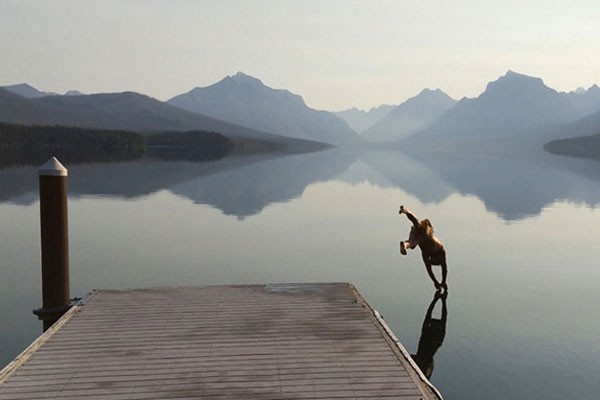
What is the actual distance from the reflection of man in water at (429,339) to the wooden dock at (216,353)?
6.58ft

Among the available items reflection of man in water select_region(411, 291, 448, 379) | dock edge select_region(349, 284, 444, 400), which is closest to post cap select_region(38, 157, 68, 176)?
dock edge select_region(349, 284, 444, 400)

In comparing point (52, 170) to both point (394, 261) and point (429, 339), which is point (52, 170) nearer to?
point (429, 339)

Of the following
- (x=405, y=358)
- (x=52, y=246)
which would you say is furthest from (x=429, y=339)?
(x=52, y=246)

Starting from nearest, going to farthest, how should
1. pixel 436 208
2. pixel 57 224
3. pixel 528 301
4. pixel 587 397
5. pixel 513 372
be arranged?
pixel 587 397, pixel 513 372, pixel 57 224, pixel 528 301, pixel 436 208

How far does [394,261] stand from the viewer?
25172 mm

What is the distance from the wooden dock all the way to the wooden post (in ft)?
3.40

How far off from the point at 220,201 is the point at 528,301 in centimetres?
3284

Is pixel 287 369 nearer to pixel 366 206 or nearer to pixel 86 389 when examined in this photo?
pixel 86 389

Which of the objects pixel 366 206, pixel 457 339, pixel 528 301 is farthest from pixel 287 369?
pixel 366 206

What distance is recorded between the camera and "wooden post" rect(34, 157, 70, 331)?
14773 millimetres

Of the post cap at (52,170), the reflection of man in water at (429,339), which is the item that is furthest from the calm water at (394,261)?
the post cap at (52,170)

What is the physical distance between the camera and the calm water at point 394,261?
14453 millimetres

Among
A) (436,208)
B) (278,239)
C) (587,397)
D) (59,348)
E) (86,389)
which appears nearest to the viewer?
(86,389)

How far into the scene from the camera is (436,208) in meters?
45.6
